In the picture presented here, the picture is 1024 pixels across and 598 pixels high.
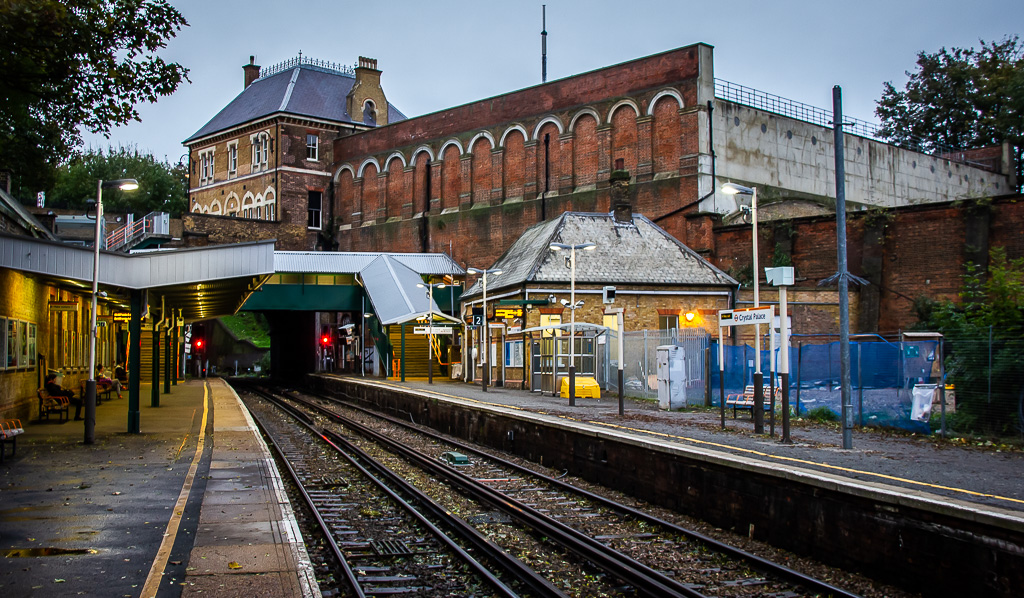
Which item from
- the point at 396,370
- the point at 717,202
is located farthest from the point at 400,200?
the point at 717,202

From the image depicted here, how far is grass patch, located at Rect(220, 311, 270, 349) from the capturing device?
7294 centimetres

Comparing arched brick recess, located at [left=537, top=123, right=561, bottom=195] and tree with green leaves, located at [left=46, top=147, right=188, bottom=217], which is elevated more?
tree with green leaves, located at [left=46, top=147, right=188, bottom=217]

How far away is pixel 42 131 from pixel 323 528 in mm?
13764

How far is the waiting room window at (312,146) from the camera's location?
201ft

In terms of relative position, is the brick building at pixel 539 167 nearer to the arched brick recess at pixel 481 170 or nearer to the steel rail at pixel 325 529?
the arched brick recess at pixel 481 170

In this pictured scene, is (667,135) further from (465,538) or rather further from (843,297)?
(465,538)

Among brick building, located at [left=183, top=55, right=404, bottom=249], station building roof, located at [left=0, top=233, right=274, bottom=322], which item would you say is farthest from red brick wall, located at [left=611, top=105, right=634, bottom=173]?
station building roof, located at [left=0, top=233, right=274, bottom=322]

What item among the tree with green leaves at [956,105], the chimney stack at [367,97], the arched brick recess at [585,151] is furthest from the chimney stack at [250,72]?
the tree with green leaves at [956,105]

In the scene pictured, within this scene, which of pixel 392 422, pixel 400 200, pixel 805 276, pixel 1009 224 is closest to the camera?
pixel 392 422

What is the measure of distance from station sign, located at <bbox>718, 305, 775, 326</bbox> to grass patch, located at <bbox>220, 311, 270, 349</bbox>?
6122cm

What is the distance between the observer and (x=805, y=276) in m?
34.5

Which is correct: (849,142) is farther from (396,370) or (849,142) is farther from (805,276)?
(396,370)

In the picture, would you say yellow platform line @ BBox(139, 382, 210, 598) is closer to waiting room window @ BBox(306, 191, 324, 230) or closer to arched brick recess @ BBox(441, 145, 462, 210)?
arched brick recess @ BBox(441, 145, 462, 210)

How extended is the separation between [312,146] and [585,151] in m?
23.4
